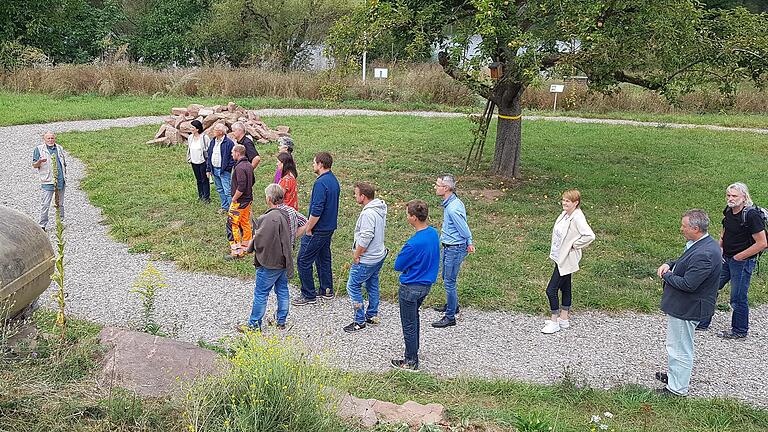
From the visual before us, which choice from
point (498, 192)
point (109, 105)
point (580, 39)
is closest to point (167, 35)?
point (109, 105)

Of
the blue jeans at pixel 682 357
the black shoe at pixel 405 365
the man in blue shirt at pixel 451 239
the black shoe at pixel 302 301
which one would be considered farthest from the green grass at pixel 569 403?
the black shoe at pixel 302 301

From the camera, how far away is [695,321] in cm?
674

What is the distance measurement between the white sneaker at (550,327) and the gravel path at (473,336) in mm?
78

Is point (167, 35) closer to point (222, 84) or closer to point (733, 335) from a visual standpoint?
point (222, 84)

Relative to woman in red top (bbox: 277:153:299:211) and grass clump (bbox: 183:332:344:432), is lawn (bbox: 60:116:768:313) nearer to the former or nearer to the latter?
woman in red top (bbox: 277:153:299:211)

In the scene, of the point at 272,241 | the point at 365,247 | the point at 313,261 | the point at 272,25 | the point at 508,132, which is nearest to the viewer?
the point at 272,241

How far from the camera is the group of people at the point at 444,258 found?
6.76 meters

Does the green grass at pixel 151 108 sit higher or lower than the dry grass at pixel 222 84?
lower

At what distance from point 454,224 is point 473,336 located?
133 centimetres

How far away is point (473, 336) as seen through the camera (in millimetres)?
8281

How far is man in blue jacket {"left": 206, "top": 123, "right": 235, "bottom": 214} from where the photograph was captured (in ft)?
38.8

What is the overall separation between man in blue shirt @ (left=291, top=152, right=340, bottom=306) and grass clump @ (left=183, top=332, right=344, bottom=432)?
12.2 ft

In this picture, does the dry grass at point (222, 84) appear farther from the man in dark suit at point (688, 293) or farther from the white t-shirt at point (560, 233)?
the man in dark suit at point (688, 293)

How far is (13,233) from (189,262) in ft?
13.6
